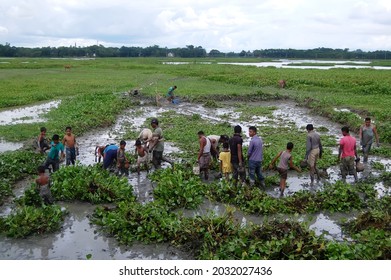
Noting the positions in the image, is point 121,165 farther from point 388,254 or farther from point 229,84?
point 229,84

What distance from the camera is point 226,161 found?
1107 cm

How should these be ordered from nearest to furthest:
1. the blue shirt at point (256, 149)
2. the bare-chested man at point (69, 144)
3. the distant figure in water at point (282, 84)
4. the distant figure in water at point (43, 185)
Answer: the distant figure in water at point (43, 185), the blue shirt at point (256, 149), the bare-chested man at point (69, 144), the distant figure in water at point (282, 84)

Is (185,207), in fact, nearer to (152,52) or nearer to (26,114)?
(26,114)

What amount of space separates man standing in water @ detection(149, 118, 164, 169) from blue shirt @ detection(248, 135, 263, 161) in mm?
2929

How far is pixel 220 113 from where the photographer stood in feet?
78.3

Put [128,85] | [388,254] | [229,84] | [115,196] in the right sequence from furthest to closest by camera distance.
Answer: [229,84] < [128,85] < [115,196] < [388,254]

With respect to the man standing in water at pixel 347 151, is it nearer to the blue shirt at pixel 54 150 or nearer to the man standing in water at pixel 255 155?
the man standing in water at pixel 255 155

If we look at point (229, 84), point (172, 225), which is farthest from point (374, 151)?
point (229, 84)

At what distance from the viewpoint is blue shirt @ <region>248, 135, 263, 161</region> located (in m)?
10.5

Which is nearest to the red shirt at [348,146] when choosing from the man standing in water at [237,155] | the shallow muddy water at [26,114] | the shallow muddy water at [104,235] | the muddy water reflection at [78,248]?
the shallow muddy water at [104,235]

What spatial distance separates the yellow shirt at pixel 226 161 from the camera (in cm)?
1102

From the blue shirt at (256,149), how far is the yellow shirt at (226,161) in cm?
71

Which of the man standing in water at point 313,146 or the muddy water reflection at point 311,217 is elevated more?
the man standing in water at point 313,146
